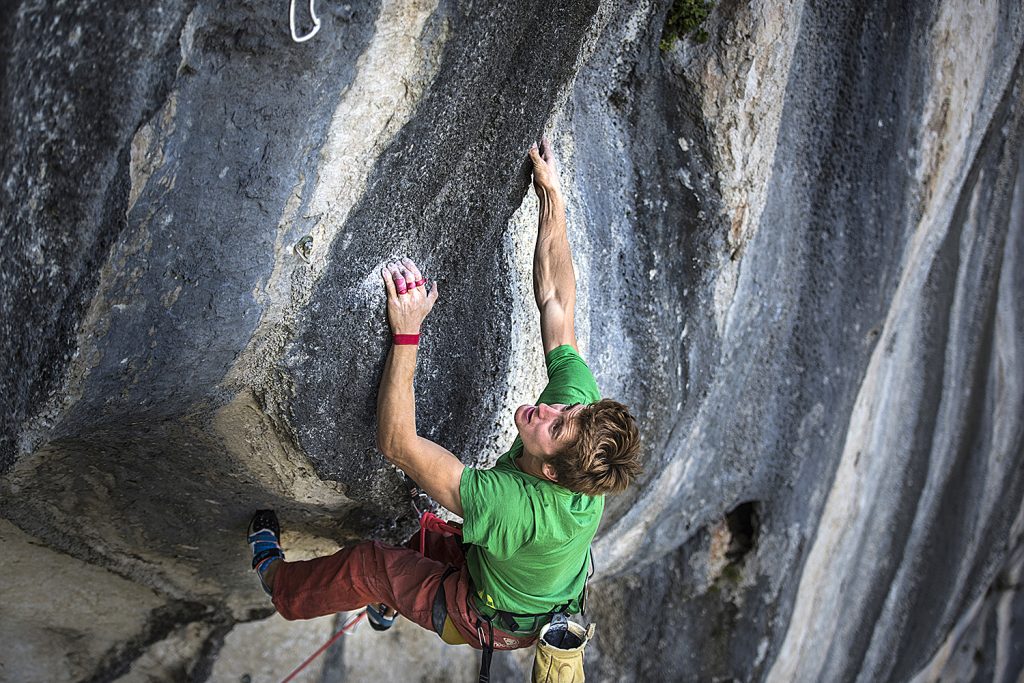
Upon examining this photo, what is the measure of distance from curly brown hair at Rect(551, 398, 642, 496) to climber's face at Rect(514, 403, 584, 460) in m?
0.02

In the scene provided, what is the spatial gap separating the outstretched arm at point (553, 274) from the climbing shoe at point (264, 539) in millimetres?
1160

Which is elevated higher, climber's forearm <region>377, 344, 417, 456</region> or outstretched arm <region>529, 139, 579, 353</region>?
outstretched arm <region>529, 139, 579, 353</region>

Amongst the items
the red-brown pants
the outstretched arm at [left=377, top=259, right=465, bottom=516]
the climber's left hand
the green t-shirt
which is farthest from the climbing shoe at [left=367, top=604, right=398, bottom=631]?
the climber's left hand

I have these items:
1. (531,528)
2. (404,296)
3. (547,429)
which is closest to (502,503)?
(531,528)

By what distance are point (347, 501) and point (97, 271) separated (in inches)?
55.2

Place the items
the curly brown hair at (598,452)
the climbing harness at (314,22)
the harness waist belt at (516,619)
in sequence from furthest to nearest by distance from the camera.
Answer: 1. the harness waist belt at (516,619)
2. the curly brown hair at (598,452)
3. the climbing harness at (314,22)

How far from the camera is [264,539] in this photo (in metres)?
3.36

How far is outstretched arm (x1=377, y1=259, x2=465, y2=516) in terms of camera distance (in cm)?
265

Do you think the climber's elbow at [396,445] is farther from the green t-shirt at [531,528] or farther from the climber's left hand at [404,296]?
the climber's left hand at [404,296]

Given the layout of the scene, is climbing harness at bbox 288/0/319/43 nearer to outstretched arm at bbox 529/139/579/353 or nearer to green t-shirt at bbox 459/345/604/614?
outstretched arm at bbox 529/139/579/353

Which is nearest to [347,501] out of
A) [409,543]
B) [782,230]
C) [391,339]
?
[409,543]

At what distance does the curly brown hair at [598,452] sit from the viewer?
259 centimetres

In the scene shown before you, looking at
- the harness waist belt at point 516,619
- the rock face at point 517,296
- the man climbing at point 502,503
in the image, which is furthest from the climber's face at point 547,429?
the harness waist belt at point 516,619

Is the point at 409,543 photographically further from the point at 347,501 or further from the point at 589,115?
the point at 589,115
